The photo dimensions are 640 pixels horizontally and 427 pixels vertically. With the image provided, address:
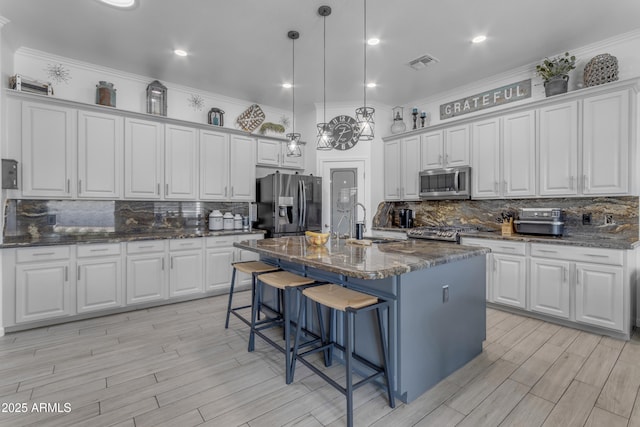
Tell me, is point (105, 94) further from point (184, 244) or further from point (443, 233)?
point (443, 233)

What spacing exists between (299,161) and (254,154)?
3.24 ft

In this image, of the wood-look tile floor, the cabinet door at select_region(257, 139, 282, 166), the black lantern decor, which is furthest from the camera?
the cabinet door at select_region(257, 139, 282, 166)

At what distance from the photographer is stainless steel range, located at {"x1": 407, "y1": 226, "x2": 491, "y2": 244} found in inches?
154

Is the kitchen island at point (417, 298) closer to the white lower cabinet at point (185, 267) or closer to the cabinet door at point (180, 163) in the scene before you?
the white lower cabinet at point (185, 267)

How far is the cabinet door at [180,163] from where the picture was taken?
4160 millimetres

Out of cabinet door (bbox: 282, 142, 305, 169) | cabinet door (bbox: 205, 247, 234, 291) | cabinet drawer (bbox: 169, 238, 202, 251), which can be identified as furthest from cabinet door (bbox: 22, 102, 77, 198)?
cabinet door (bbox: 282, 142, 305, 169)

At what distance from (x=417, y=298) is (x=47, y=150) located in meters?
4.07

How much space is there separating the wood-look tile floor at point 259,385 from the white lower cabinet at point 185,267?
3.12 ft

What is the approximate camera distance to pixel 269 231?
477 cm

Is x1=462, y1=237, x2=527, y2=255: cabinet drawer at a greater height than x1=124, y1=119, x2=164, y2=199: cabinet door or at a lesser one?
lesser

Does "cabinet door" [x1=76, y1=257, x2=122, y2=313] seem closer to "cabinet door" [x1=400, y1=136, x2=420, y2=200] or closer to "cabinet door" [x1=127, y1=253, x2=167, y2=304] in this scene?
"cabinet door" [x1=127, y1=253, x2=167, y2=304]

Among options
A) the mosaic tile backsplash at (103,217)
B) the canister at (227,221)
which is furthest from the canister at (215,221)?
the mosaic tile backsplash at (103,217)

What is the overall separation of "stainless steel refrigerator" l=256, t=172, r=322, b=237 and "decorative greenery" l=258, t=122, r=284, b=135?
0.87 meters

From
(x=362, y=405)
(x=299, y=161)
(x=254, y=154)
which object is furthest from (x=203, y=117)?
(x=362, y=405)
